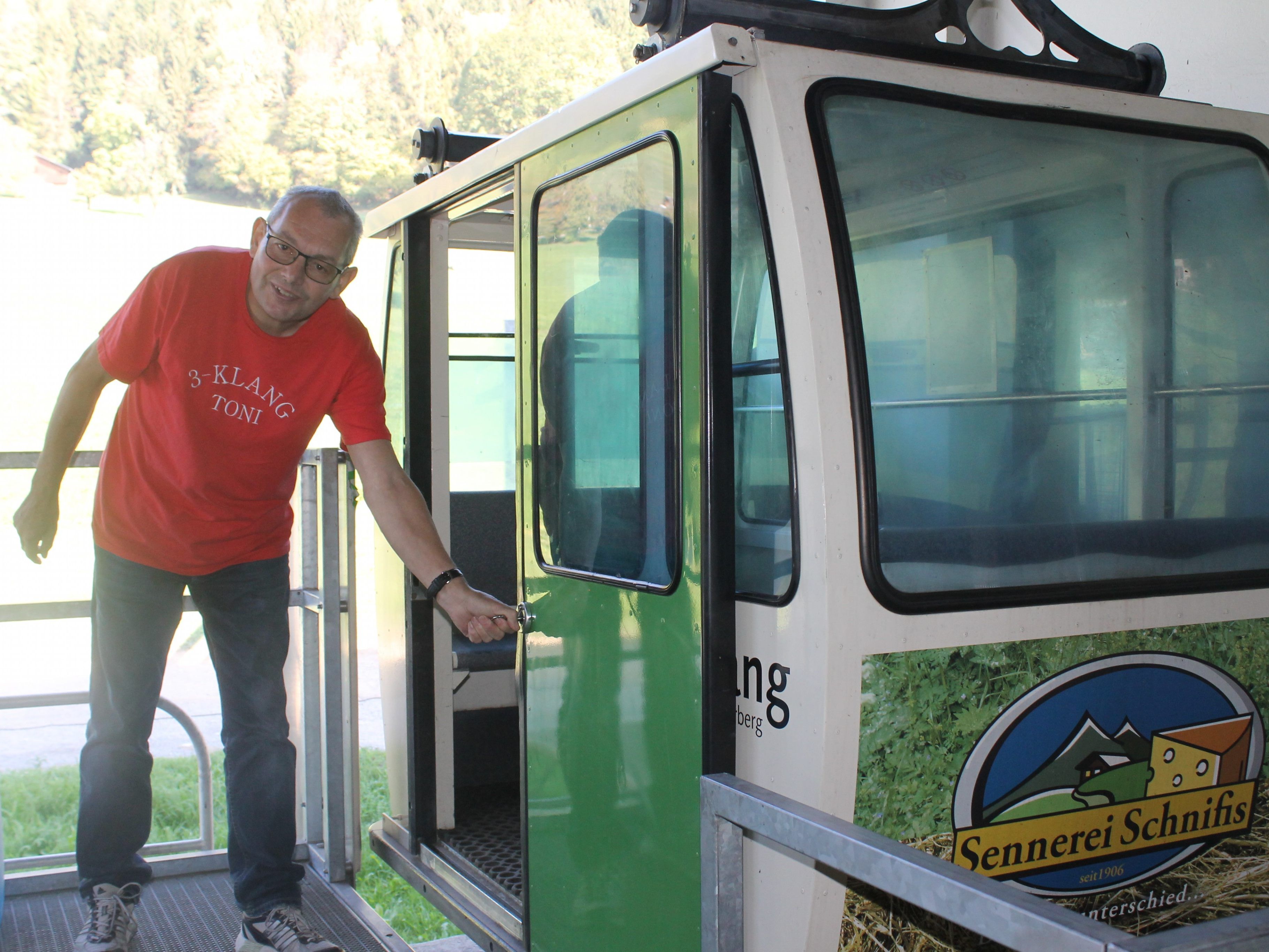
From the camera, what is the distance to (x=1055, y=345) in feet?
7.05

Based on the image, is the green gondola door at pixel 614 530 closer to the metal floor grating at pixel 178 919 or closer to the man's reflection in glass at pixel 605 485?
the man's reflection in glass at pixel 605 485

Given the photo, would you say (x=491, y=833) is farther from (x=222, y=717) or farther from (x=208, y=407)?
(x=208, y=407)

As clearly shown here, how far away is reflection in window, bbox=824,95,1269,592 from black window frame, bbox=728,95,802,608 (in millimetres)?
137

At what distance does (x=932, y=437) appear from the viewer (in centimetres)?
199

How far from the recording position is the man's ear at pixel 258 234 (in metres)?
2.77

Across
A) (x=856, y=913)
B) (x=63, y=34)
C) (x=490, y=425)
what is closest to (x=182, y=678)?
(x=490, y=425)

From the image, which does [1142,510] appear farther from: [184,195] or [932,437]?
[184,195]

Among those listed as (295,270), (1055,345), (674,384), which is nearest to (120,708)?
(295,270)

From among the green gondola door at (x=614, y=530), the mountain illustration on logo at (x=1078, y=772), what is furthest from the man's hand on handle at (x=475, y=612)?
the mountain illustration on logo at (x=1078, y=772)

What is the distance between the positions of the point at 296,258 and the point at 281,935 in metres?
1.74

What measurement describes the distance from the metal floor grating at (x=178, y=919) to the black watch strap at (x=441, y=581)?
1128 millimetres

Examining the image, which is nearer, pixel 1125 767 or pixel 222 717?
pixel 1125 767

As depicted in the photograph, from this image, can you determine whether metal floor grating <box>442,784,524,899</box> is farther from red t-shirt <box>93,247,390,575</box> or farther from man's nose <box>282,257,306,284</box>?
man's nose <box>282,257,306,284</box>

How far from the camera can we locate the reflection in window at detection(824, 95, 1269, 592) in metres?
1.97
